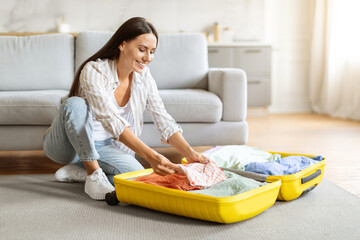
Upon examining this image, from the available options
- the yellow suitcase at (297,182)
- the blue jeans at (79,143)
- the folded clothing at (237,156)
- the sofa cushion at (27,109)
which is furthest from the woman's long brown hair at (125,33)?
the yellow suitcase at (297,182)

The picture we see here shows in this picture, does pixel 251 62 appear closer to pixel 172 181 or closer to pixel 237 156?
A: pixel 237 156

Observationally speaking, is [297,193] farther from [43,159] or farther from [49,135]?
[43,159]

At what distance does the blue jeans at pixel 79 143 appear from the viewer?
70.7 inches

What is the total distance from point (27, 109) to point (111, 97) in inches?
28.7

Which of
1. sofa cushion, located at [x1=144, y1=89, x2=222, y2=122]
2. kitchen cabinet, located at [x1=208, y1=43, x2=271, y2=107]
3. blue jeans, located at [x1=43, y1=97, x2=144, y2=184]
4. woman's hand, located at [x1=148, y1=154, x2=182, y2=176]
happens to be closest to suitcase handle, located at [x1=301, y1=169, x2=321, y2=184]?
woman's hand, located at [x1=148, y1=154, x2=182, y2=176]

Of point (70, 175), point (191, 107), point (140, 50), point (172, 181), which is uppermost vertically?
point (140, 50)

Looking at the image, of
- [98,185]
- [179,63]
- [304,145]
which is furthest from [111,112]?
[304,145]

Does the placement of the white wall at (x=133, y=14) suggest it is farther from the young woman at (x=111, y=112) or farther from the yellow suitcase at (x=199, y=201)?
the yellow suitcase at (x=199, y=201)

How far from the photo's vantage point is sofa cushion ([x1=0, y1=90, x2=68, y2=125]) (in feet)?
7.77

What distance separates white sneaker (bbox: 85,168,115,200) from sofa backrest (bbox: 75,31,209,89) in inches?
50.1

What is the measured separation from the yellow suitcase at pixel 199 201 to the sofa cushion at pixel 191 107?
2.92 feet

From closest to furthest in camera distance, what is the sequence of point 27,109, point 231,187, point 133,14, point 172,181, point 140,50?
point 231,187 < point 172,181 < point 140,50 < point 27,109 < point 133,14

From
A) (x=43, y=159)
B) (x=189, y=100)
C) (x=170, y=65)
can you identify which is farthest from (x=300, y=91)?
(x=43, y=159)

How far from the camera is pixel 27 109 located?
7.79 ft
